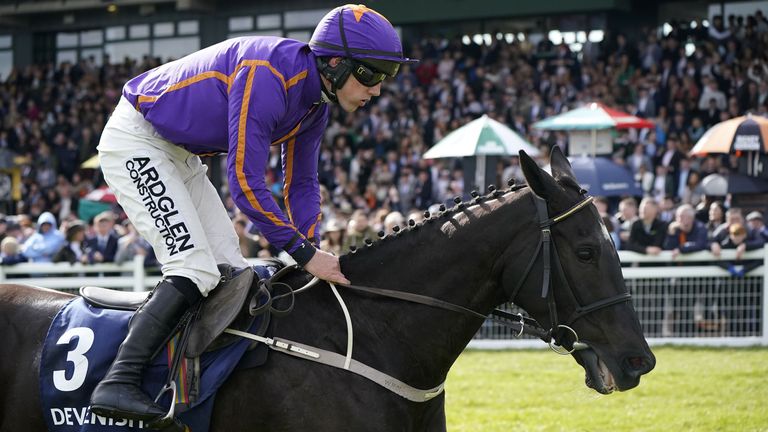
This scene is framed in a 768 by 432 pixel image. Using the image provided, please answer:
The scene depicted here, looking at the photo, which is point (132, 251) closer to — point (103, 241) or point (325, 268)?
point (103, 241)

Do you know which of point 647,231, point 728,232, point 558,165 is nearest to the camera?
point 558,165

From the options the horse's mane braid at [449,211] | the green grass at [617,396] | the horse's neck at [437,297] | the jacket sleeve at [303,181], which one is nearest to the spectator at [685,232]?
the green grass at [617,396]

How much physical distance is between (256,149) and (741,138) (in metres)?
10.1

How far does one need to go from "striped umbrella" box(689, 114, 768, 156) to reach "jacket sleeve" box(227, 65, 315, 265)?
32.4 ft

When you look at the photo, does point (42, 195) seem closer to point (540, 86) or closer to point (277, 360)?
point (540, 86)

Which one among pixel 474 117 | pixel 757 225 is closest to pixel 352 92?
pixel 757 225

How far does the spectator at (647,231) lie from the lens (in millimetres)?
11250

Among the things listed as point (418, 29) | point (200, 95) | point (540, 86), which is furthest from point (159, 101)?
point (418, 29)

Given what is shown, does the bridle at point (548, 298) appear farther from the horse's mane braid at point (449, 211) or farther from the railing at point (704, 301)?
the railing at point (704, 301)

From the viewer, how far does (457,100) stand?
816 inches

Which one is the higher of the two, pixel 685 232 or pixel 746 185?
pixel 746 185

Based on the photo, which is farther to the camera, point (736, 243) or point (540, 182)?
point (736, 243)

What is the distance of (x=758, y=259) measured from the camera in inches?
425

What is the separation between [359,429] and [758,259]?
329 inches
